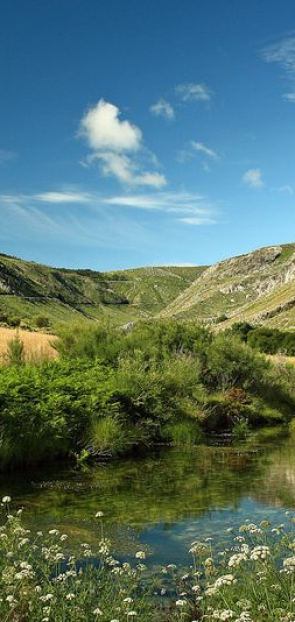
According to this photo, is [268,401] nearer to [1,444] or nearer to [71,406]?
[71,406]

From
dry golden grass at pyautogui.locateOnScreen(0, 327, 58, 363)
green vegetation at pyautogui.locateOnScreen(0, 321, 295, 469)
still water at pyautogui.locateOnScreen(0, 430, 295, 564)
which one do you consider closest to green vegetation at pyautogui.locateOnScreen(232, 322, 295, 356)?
green vegetation at pyautogui.locateOnScreen(0, 321, 295, 469)

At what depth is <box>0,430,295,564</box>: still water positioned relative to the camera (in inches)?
428

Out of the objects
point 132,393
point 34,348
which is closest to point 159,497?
point 132,393

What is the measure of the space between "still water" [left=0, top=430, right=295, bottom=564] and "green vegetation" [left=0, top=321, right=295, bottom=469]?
102cm

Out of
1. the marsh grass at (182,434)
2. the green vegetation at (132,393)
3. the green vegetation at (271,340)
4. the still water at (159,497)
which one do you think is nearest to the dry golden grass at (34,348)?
the green vegetation at (132,393)

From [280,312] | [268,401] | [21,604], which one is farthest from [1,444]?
[280,312]

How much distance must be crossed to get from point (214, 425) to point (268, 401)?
23.7 feet

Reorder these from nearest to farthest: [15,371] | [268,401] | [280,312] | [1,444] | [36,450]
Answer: [1,444] → [36,450] → [15,371] → [268,401] → [280,312]

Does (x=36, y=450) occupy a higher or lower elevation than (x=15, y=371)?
lower

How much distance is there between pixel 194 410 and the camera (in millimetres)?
25266

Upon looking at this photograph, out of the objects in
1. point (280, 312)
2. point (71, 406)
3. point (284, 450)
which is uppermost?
point (280, 312)

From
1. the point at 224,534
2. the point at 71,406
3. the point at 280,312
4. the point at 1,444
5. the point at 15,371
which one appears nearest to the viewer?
the point at 224,534

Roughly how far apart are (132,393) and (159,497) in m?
8.47

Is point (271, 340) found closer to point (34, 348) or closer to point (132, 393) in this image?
point (34, 348)
